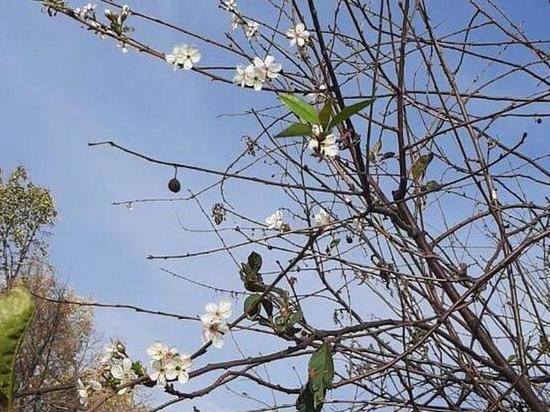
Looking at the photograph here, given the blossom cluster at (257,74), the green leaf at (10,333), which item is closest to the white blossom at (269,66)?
the blossom cluster at (257,74)

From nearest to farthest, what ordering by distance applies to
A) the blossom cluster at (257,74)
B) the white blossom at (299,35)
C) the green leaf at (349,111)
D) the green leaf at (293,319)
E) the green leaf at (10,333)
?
the green leaf at (10,333) → the green leaf at (349,111) → the green leaf at (293,319) → the blossom cluster at (257,74) → the white blossom at (299,35)

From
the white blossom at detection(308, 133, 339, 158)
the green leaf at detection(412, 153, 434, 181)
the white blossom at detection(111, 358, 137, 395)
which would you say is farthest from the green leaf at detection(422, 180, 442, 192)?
the white blossom at detection(111, 358, 137, 395)


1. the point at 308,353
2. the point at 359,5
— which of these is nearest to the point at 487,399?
the point at 308,353

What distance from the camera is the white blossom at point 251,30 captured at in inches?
58.9

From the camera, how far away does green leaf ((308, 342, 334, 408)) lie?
2.90 feet

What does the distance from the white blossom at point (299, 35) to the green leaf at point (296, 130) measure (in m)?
0.46

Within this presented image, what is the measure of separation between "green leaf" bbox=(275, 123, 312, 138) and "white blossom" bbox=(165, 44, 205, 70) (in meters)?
0.34

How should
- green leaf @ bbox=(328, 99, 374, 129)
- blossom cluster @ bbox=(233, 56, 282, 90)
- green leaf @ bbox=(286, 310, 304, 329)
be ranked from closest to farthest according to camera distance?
green leaf @ bbox=(328, 99, 374, 129) → green leaf @ bbox=(286, 310, 304, 329) → blossom cluster @ bbox=(233, 56, 282, 90)

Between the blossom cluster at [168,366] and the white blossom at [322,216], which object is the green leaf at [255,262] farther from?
the white blossom at [322,216]

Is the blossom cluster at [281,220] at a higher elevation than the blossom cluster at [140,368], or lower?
higher

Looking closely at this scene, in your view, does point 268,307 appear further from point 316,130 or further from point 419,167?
point 419,167

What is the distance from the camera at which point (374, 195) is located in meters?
1.20

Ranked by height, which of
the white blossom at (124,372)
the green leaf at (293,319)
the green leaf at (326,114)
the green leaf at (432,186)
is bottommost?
the white blossom at (124,372)

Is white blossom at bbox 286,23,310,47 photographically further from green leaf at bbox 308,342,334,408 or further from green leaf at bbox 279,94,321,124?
green leaf at bbox 308,342,334,408
